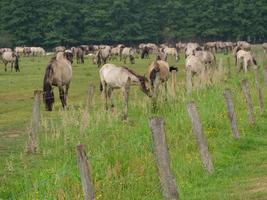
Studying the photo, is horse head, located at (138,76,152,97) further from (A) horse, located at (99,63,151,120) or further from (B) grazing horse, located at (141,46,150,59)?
(B) grazing horse, located at (141,46,150,59)

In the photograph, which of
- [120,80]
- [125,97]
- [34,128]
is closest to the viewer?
[34,128]

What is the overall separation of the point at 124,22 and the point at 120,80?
228 ft

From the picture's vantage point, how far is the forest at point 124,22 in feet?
278

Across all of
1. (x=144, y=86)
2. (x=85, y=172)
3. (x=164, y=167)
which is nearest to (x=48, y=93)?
(x=144, y=86)

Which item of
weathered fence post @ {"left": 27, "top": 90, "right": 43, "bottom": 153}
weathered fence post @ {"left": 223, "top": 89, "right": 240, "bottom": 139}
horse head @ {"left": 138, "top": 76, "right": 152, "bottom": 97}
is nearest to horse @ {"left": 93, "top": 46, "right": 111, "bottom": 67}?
horse head @ {"left": 138, "top": 76, "right": 152, "bottom": 97}

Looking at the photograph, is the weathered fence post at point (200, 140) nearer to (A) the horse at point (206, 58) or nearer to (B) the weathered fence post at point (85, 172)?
(B) the weathered fence post at point (85, 172)

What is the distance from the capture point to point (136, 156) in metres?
11.4

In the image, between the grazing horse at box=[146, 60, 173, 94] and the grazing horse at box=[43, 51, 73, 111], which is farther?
the grazing horse at box=[146, 60, 173, 94]

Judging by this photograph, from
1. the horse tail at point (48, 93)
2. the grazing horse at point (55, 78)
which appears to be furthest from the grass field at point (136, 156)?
the grazing horse at point (55, 78)

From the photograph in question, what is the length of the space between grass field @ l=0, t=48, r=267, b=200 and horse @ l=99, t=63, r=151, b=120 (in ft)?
2.31

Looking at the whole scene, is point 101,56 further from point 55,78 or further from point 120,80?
point 120,80

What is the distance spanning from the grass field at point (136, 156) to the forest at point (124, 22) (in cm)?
6491

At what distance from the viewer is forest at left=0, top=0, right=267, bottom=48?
8488 centimetres

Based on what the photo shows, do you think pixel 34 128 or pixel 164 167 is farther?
pixel 34 128
